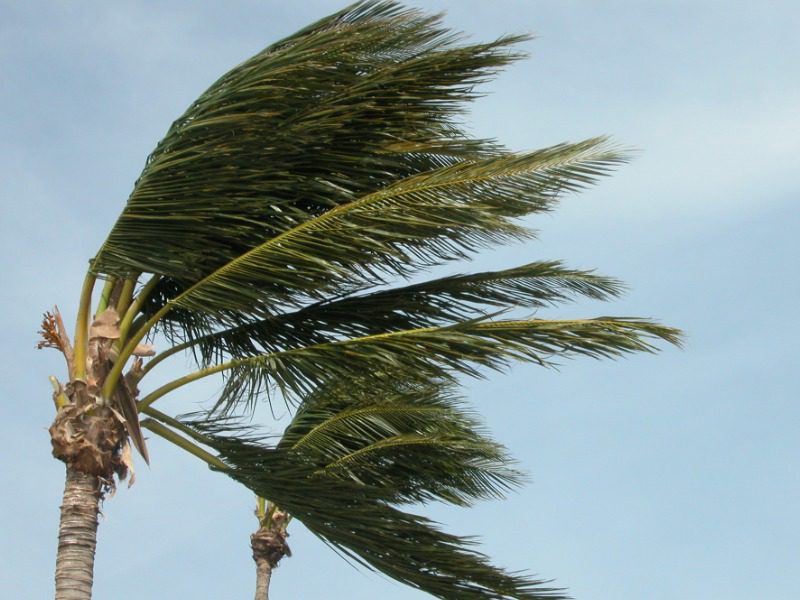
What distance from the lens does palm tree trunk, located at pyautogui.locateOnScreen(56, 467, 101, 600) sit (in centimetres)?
878

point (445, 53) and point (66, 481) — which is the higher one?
point (445, 53)

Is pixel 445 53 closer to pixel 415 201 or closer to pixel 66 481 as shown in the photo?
pixel 415 201

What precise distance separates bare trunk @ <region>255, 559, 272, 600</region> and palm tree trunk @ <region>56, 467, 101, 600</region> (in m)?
8.38

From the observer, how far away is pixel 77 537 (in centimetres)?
893

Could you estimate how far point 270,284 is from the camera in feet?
30.5

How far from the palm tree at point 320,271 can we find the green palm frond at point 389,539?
14 millimetres

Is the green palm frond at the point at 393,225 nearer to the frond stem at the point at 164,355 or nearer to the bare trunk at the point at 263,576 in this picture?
the frond stem at the point at 164,355

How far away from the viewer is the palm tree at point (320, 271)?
29.3 feet

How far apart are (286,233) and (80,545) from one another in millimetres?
2602

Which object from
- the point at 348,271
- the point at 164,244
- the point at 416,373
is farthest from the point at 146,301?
the point at 416,373

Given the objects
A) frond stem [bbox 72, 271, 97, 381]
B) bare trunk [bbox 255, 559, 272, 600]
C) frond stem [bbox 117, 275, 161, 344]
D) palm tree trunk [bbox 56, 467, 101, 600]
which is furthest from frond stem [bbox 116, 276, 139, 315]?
bare trunk [bbox 255, 559, 272, 600]

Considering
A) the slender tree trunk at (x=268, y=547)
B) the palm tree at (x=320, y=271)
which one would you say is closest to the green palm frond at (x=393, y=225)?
the palm tree at (x=320, y=271)

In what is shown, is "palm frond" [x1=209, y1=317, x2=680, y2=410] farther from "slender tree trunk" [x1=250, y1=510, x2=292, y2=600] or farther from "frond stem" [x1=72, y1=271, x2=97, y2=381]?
"slender tree trunk" [x1=250, y1=510, x2=292, y2=600]

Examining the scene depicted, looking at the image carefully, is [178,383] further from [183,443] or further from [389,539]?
[389,539]
